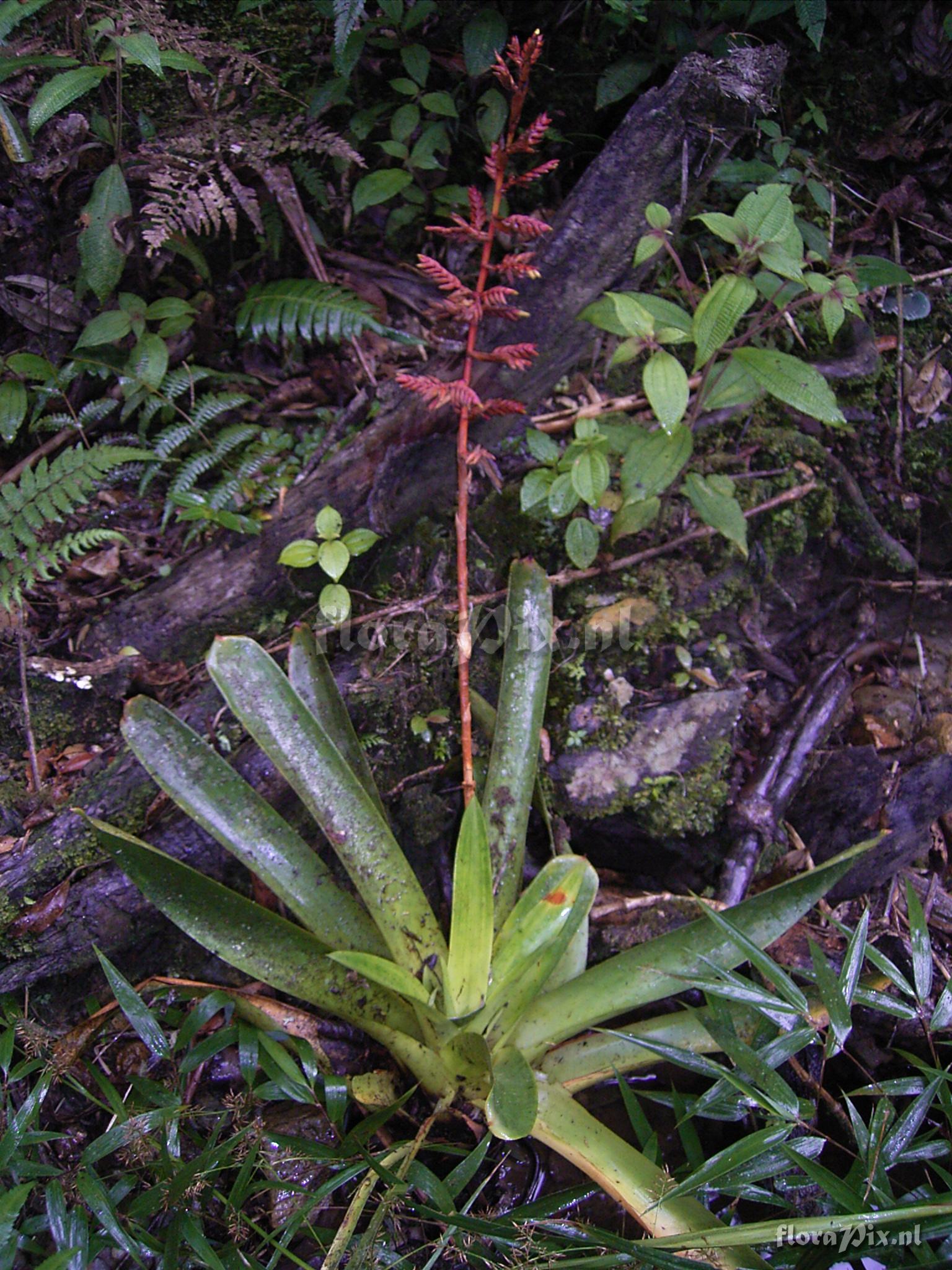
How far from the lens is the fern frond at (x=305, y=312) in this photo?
6.52 ft

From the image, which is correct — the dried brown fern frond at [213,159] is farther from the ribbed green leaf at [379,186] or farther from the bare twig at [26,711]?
the bare twig at [26,711]

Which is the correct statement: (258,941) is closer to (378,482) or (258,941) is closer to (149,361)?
(378,482)

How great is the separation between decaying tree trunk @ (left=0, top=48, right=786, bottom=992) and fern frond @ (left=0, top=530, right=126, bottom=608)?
0.20 meters

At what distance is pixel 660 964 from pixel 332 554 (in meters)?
1.14

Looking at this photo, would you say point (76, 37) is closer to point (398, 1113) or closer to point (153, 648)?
point (153, 648)

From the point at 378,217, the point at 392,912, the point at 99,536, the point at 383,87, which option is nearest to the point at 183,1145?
the point at 392,912

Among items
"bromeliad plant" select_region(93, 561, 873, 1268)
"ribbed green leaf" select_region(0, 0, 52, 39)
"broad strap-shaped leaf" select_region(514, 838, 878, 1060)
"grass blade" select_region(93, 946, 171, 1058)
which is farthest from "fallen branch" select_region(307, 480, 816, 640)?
"ribbed green leaf" select_region(0, 0, 52, 39)

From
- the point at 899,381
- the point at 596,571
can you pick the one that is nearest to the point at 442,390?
the point at 596,571

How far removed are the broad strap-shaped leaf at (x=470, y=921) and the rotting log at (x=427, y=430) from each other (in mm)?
944

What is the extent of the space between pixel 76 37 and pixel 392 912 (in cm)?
212

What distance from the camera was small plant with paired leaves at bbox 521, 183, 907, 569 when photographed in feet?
4.79

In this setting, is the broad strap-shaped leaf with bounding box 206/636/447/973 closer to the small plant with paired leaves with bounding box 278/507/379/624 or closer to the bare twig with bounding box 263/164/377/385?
the small plant with paired leaves with bounding box 278/507/379/624

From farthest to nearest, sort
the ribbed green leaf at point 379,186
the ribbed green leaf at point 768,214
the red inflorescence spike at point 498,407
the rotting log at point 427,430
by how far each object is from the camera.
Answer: the ribbed green leaf at point 379,186, the rotting log at point 427,430, the red inflorescence spike at point 498,407, the ribbed green leaf at point 768,214

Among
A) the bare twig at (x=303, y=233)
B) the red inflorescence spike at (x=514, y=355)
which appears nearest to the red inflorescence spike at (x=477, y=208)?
the red inflorescence spike at (x=514, y=355)
